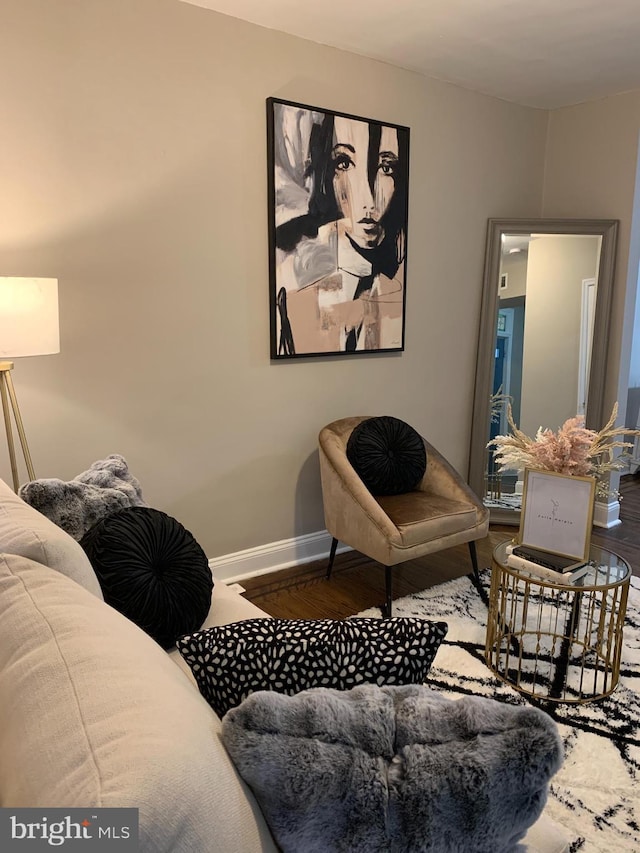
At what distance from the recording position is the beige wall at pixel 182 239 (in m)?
2.36

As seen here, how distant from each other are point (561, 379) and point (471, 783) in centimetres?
362

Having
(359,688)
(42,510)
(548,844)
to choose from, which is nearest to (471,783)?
(359,688)

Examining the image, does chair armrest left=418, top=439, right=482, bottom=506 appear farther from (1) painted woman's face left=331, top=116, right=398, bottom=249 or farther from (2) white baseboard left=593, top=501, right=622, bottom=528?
(2) white baseboard left=593, top=501, right=622, bottom=528

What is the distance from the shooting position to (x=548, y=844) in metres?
1.00

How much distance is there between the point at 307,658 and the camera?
3.31 feet

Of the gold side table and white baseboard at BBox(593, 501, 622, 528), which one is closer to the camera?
the gold side table

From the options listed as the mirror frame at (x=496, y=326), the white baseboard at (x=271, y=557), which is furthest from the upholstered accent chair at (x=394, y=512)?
the mirror frame at (x=496, y=326)

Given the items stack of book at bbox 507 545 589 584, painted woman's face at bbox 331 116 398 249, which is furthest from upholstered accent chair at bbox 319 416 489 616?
painted woman's face at bbox 331 116 398 249

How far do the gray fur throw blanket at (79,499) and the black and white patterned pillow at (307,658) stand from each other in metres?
0.79

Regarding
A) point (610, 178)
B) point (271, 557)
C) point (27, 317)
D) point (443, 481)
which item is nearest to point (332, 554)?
point (271, 557)

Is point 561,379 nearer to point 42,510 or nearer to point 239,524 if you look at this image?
point 239,524

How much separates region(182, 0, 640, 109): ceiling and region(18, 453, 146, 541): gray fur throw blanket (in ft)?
6.66

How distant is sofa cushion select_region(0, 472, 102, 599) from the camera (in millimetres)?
1168

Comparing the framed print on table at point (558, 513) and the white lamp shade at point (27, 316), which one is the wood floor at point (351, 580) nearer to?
the framed print on table at point (558, 513)
